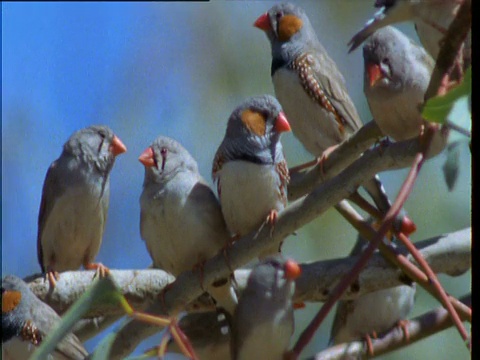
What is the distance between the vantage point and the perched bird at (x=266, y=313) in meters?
2.61

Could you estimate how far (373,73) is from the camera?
317 centimetres

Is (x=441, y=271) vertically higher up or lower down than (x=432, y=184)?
higher up

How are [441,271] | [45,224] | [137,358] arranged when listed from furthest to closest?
[45,224], [441,271], [137,358]

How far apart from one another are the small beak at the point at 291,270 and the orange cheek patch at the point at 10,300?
3.20 feet

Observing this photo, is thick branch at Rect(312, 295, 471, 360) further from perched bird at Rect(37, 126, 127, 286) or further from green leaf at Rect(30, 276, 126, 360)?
green leaf at Rect(30, 276, 126, 360)

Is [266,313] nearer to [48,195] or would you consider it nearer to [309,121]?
[309,121]

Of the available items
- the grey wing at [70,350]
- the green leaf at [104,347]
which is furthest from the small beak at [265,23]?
the green leaf at [104,347]

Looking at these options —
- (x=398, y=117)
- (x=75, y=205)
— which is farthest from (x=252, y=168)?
(x=75, y=205)

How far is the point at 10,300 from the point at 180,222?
0.69m

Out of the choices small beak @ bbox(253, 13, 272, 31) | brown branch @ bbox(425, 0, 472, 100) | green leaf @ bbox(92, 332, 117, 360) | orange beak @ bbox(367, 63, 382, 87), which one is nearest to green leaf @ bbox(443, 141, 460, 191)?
brown branch @ bbox(425, 0, 472, 100)

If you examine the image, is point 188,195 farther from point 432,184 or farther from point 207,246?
point 432,184

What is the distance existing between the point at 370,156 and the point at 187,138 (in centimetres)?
292
